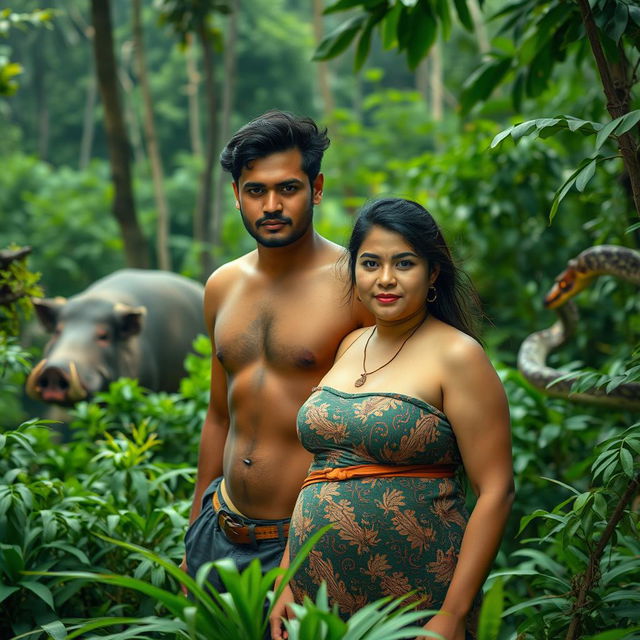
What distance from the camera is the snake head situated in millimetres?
4316

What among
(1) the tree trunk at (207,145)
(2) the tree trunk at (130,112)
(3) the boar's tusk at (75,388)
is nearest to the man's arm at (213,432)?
(3) the boar's tusk at (75,388)

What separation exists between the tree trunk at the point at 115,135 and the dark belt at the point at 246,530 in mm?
5885

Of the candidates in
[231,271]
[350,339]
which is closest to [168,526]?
[231,271]

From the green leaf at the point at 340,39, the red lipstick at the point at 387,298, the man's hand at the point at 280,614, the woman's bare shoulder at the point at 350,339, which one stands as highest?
the green leaf at the point at 340,39

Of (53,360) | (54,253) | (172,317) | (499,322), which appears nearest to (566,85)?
(499,322)

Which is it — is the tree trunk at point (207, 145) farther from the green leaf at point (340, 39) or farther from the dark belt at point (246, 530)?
the dark belt at point (246, 530)

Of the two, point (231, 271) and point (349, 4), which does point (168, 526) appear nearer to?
point (231, 271)

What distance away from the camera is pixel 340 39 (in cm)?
386

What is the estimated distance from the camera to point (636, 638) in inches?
83.7

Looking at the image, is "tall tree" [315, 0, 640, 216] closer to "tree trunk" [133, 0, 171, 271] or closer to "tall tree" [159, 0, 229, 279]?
"tall tree" [159, 0, 229, 279]

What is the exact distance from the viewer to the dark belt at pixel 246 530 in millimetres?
2723

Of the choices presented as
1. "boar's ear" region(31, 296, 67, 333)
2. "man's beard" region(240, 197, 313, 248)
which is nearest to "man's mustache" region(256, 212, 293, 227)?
"man's beard" region(240, 197, 313, 248)

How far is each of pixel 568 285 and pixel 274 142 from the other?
86.6 inches

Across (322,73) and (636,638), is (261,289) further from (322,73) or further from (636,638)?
(322,73)
